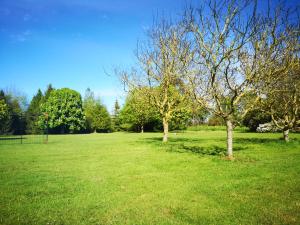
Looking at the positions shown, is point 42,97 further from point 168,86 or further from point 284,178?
point 284,178

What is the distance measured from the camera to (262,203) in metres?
7.13

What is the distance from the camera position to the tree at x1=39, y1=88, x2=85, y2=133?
7194 centimetres

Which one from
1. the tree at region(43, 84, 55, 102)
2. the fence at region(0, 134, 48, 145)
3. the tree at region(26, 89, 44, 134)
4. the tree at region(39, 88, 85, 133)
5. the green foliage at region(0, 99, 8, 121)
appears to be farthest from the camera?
the tree at region(43, 84, 55, 102)

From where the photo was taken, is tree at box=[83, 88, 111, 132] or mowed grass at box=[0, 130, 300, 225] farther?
tree at box=[83, 88, 111, 132]

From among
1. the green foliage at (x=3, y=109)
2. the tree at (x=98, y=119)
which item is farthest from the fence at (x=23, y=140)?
the tree at (x=98, y=119)

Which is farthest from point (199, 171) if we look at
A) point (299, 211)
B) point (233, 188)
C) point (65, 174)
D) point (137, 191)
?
point (65, 174)

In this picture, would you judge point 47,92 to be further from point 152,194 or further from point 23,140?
point 152,194

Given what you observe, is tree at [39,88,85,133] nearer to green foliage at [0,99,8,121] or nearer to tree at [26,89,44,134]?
tree at [26,89,44,134]

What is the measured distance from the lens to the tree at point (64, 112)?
71.9m

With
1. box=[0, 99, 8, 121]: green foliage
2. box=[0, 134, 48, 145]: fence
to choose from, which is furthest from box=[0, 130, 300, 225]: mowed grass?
box=[0, 99, 8, 121]: green foliage

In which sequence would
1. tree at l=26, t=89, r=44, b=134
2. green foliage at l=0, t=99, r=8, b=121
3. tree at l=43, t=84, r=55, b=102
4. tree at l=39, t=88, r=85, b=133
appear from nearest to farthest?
green foliage at l=0, t=99, r=8, b=121 < tree at l=39, t=88, r=85, b=133 < tree at l=26, t=89, r=44, b=134 < tree at l=43, t=84, r=55, b=102

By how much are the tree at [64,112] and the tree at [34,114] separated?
4.78 m

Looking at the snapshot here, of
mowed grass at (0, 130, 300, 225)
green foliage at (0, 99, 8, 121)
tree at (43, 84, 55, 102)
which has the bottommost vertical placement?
mowed grass at (0, 130, 300, 225)

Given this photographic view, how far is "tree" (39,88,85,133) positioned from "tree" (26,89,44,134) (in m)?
4.78
